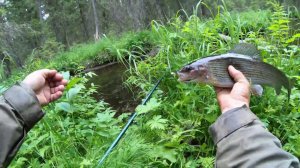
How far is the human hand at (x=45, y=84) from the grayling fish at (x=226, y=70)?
0.87 m

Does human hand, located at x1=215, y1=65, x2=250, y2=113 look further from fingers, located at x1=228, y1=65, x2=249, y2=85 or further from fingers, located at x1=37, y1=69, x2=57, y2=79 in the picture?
fingers, located at x1=37, y1=69, x2=57, y2=79

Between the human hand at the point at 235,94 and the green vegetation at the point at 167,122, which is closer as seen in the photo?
the human hand at the point at 235,94

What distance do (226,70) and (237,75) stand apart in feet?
0.30

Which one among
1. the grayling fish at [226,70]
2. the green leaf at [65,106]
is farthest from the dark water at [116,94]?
the grayling fish at [226,70]

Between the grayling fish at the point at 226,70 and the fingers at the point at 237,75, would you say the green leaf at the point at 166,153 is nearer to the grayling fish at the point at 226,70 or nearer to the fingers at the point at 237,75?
the grayling fish at the point at 226,70

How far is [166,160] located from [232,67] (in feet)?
3.38

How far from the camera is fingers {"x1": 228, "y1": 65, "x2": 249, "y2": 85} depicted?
170 cm

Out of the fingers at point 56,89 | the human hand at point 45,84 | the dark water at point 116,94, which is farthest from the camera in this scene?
the dark water at point 116,94

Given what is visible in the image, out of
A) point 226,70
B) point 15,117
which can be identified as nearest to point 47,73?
point 15,117

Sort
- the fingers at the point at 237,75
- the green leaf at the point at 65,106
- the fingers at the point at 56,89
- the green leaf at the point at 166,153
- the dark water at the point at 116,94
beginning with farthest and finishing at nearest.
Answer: the dark water at the point at 116,94 < the green leaf at the point at 65,106 < the green leaf at the point at 166,153 < the fingers at the point at 56,89 < the fingers at the point at 237,75

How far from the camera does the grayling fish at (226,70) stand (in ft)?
5.90

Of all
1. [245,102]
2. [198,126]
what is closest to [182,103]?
[198,126]

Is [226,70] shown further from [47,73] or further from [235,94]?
[47,73]

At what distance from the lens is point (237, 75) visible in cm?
174
